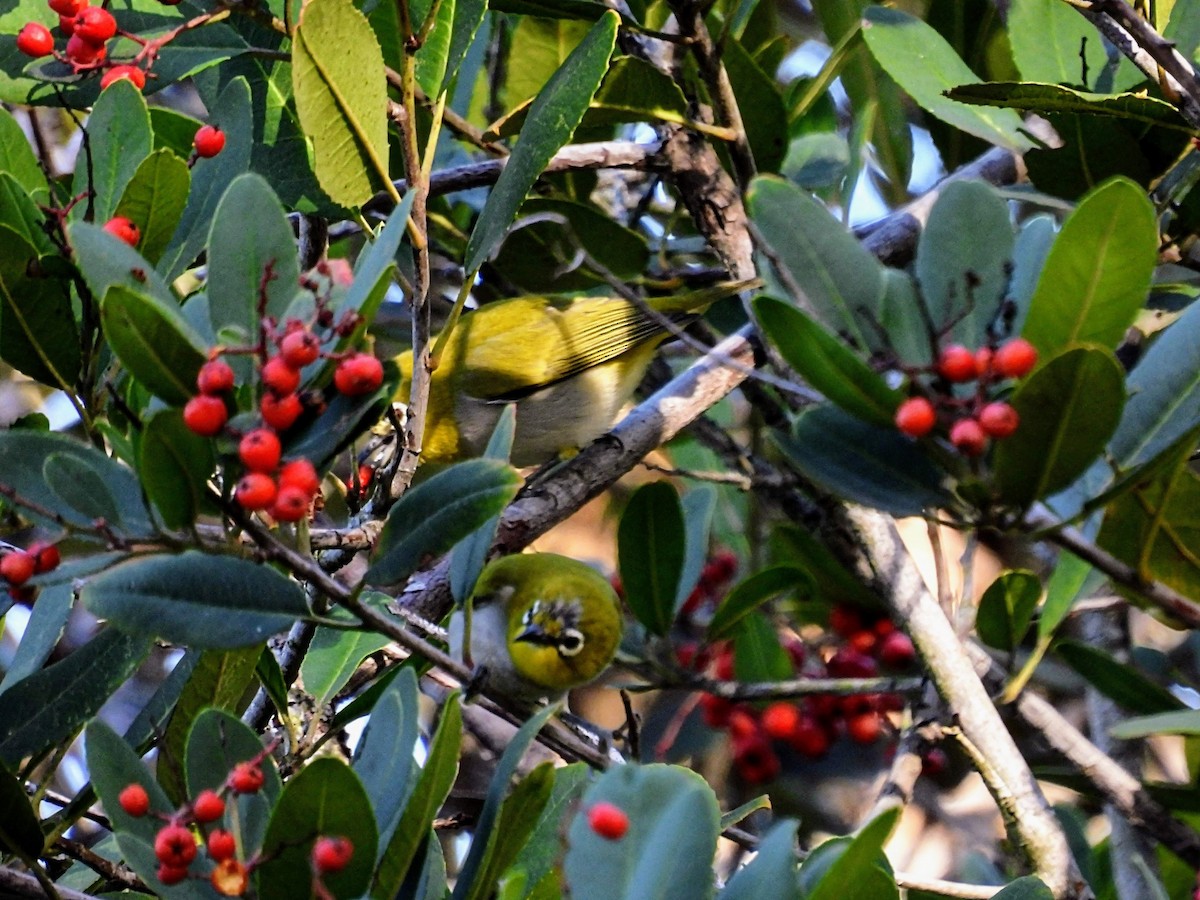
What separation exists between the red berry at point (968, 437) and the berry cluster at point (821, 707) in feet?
7.22

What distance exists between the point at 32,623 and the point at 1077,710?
3606 mm

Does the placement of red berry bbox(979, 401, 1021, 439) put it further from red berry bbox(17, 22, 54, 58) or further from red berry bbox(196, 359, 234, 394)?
red berry bbox(17, 22, 54, 58)

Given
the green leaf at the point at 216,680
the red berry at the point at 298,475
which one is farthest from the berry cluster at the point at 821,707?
the red berry at the point at 298,475

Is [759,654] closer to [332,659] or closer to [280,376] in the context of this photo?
[332,659]

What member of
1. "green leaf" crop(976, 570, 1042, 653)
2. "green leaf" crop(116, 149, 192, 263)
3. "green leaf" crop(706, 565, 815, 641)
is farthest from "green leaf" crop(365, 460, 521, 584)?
"green leaf" crop(706, 565, 815, 641)

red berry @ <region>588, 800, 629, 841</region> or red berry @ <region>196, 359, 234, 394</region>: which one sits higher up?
red berry @ <region>196, 359, 234, 394</region>

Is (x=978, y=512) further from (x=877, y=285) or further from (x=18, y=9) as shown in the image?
(x=18, y=9)

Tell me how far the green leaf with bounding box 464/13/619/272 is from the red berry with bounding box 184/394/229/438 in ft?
2.35

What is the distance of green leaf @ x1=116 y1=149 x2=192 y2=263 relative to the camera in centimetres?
181

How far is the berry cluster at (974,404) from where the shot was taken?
4.75 feet

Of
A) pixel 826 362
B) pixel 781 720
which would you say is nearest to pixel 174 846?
pixel 826 362

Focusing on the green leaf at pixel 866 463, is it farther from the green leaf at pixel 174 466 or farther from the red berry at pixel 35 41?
the red berry at pixel 35 41

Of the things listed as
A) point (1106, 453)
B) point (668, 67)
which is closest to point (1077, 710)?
point (668, 67)

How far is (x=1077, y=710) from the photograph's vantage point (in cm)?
447
